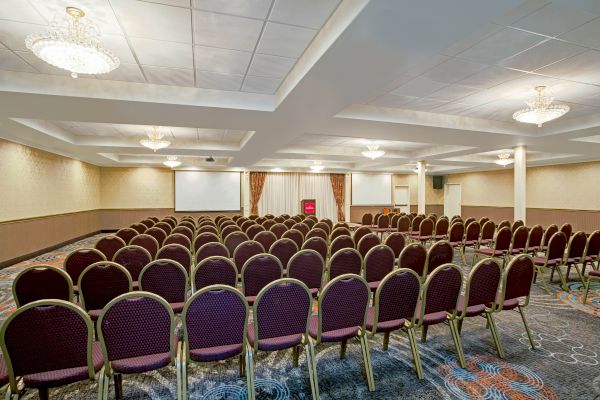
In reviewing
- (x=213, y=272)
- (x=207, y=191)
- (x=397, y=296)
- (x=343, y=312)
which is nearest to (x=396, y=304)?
(x=397, y=296)

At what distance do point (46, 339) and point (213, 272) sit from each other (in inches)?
69.0

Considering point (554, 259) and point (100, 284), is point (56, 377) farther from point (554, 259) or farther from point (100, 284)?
point (554, 259)

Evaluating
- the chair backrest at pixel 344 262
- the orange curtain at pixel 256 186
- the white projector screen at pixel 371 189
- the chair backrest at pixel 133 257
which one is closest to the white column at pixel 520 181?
the chair backrest at pixel 344 262

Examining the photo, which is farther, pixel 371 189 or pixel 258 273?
pixel 371 189

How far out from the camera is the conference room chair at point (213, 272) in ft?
11.7

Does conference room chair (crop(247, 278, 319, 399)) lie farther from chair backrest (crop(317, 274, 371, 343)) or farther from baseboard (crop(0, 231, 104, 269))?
baseboard (crop(0, 231, 104, 269))

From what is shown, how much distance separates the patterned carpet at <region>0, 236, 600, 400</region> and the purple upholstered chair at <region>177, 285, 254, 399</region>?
562 millimetres

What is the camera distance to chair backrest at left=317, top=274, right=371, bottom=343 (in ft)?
8.50

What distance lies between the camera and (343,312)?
2.69 meters

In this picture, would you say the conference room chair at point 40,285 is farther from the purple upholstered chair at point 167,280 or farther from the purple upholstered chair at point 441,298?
the purple upholstered chair at point 441,298

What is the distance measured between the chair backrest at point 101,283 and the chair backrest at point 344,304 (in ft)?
6.89

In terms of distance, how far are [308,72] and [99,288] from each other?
337 cm

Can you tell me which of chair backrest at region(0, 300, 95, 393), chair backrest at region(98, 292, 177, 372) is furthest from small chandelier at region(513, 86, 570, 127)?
chair backrest at region(0, 300, 95, 393)

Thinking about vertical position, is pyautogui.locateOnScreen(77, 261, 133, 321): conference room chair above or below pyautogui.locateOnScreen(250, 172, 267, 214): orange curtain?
below
